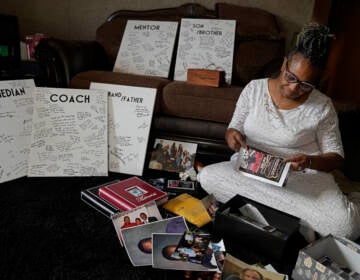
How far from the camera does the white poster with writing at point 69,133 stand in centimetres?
159

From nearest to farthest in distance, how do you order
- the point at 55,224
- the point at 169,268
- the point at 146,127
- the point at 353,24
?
the point at 169,268, the point at 55,224, the point at 146,127, the point at 353,24

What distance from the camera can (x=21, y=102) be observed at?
1553 mm

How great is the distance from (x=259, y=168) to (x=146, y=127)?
73 centimetres

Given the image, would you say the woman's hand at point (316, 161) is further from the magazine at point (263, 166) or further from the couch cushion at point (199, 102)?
the couch cushion at point (199, 102)

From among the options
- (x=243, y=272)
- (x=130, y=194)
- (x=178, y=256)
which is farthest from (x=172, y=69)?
(x=243, y=272)

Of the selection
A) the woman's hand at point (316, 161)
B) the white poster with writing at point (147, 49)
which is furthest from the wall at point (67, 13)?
the woman's hand at point (316, 161)

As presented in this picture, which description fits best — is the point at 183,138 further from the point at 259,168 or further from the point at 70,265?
the point at 70,265

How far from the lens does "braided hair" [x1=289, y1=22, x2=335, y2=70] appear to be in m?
1.11

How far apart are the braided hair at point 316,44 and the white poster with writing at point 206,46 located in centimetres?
109

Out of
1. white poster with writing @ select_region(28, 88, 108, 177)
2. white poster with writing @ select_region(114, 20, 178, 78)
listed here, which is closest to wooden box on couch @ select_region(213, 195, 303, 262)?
white poster with writing @ select_region(28, 88, 108, 177)

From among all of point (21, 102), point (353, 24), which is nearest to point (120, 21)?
point (21, 102)

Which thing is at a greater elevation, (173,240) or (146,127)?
(146,127)

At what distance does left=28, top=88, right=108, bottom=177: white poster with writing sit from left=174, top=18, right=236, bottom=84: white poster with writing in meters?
0.90

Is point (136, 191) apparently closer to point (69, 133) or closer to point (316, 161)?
point (69, 133)
